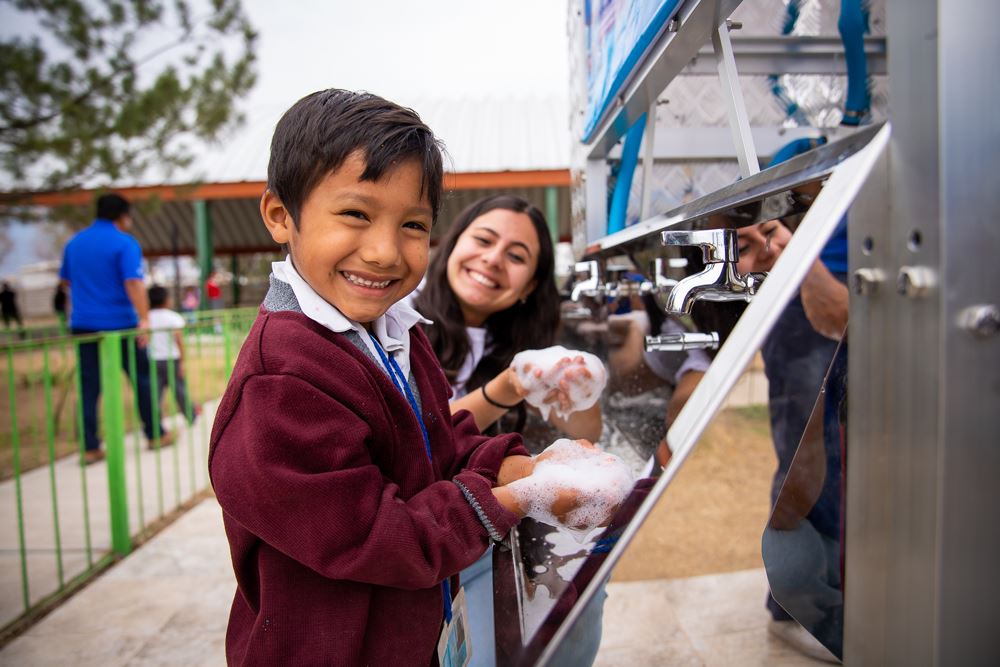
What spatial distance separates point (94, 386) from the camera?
341cm

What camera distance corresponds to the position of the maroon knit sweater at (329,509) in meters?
0.69

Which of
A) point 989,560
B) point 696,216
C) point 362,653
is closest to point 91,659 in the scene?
point 362,653

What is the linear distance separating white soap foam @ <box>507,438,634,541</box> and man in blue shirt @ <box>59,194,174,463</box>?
356 centimetres

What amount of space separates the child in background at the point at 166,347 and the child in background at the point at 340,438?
2812 millimetres

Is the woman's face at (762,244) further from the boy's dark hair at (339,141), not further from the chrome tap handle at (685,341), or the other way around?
the boy's dark hair at (339,141)

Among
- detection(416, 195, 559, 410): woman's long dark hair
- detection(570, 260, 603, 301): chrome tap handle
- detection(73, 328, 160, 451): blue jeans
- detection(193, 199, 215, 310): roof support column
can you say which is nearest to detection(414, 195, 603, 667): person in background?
detection(416, 195, 559, 410): woman's long dark hair

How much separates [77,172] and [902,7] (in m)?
7.14

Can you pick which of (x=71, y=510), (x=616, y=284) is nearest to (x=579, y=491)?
(x=616, y=284)

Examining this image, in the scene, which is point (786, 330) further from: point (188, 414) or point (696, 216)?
point (188, 414)

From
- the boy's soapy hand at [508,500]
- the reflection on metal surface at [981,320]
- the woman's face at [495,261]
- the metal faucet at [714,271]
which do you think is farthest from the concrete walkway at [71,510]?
the reflection on metal surface at [981,320]

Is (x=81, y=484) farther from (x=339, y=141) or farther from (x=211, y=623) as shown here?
(x=339, y=141)

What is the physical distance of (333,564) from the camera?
693mm

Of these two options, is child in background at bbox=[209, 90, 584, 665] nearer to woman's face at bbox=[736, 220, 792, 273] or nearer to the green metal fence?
woman's face at bbox=[736, 220, 792, 273]

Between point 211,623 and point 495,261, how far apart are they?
4.87 feet
